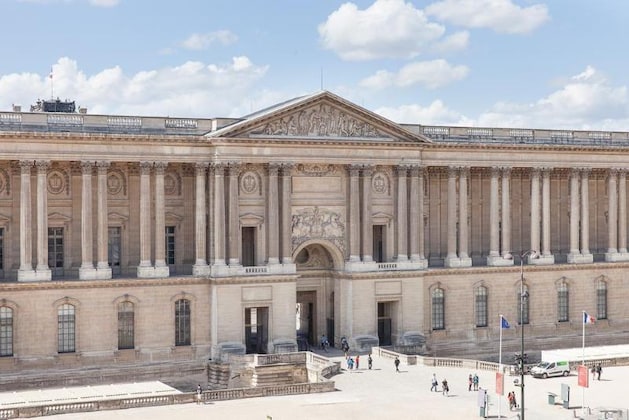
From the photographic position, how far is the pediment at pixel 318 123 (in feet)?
234

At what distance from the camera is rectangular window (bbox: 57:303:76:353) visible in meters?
66.8

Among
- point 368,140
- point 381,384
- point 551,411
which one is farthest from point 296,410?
point 368,140

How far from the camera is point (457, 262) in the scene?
80438 mm

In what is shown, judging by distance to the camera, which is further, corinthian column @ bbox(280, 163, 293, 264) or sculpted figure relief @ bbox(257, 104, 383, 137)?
corinthian column @ bbox(280, 163, 293, 264)

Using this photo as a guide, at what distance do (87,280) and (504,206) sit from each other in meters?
35.2

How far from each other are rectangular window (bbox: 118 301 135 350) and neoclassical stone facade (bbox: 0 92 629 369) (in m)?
0.14

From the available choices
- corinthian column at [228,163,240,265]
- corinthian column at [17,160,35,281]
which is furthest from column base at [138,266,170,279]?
corinthian column at [17,160,35,281]

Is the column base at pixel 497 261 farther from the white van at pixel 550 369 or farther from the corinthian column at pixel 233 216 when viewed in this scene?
the corinthian column at pixel 233 216

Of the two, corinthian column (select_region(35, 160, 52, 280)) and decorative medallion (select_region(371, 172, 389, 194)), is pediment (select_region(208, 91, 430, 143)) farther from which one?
corinthian column (select_region(35, 160, 52, 280))

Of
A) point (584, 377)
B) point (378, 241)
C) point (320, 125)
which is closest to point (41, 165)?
point (320, 125)

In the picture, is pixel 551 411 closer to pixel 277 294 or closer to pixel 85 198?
pixel 277 294

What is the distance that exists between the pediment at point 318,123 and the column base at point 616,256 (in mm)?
22998

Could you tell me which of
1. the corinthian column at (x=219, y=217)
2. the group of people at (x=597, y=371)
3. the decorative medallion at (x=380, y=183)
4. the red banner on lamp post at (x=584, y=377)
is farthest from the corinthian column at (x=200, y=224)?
the group of people at (x=597, y=371)

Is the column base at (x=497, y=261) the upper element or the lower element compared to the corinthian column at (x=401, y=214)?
lower
